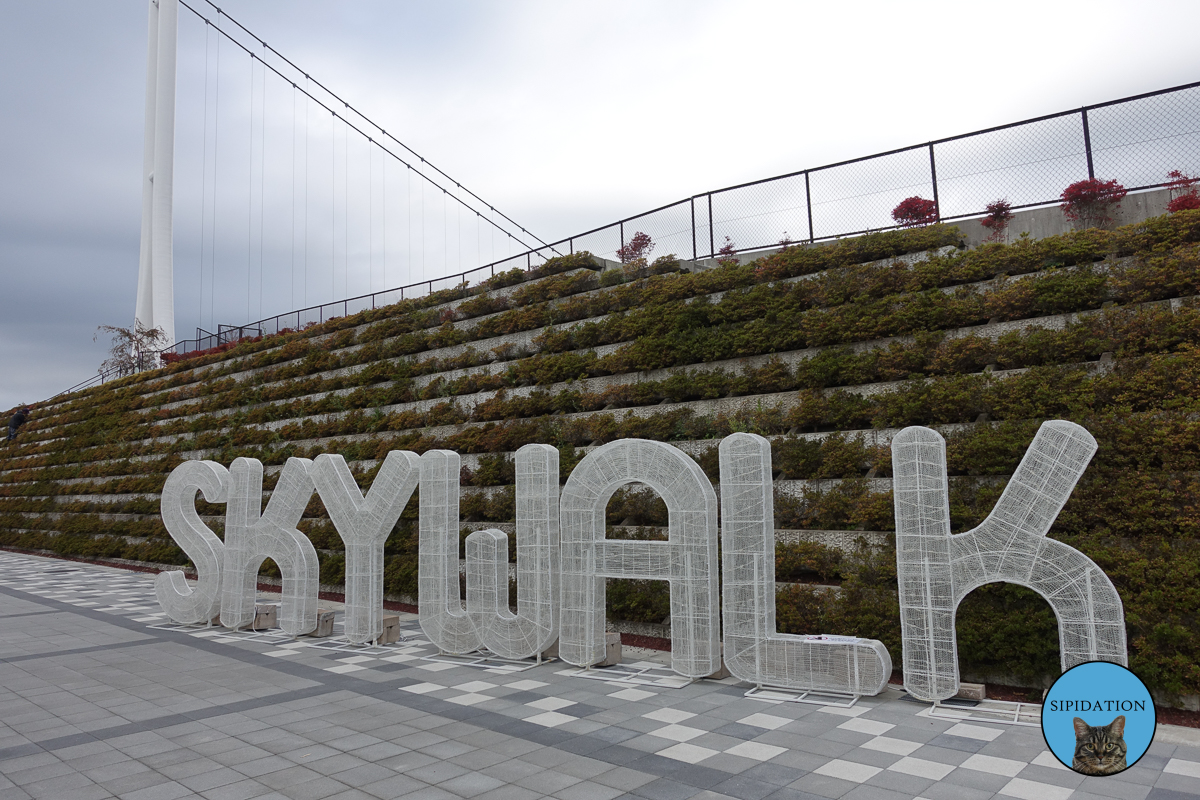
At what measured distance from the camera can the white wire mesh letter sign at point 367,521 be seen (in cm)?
1145

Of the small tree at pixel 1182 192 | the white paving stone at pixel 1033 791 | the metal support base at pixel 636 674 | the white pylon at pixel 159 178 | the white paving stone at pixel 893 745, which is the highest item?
the white pylon at pixel 159 178

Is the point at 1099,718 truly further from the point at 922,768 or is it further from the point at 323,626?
the point at 323,626

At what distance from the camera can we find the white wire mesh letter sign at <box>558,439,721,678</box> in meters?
9.18

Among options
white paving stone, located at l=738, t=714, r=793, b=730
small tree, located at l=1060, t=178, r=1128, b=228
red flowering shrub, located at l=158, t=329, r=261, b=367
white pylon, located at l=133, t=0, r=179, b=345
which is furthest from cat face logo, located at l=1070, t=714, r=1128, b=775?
white pylon, located at l=133, t=0, r=179, b=345

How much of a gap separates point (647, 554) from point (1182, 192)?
9.50m

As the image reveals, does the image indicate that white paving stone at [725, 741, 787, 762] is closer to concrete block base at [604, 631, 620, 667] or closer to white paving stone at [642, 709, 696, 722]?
white paving stone at [642, 709, 696, 722]

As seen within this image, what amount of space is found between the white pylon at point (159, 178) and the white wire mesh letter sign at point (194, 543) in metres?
32.4

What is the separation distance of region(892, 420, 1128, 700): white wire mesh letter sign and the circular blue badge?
4.28 meters

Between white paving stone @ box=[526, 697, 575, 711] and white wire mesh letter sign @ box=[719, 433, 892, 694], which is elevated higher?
white wire mesh letter sign @ box=[719, 433, 892, 694]

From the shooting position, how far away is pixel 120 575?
23.4 m

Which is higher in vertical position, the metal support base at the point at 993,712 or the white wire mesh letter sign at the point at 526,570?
the white wire mesh letter sign at the point at 526,570

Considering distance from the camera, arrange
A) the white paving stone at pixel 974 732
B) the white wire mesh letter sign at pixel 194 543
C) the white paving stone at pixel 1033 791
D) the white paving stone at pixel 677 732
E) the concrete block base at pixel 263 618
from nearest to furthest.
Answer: the white paving stone at pixel 1033 791 < the white paving stone at pixel 974 732 < the white paving stone at pixel 677 732 < the concrete block base at pixel 263 618 < the white wire mesh letter sign at pixel 194 543

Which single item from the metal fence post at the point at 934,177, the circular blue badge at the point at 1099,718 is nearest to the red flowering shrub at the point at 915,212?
the metal fence post at the point at 934,177

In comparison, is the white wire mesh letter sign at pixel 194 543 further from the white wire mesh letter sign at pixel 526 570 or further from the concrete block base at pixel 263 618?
the white wire mesh letter sign at pixel 526 570
